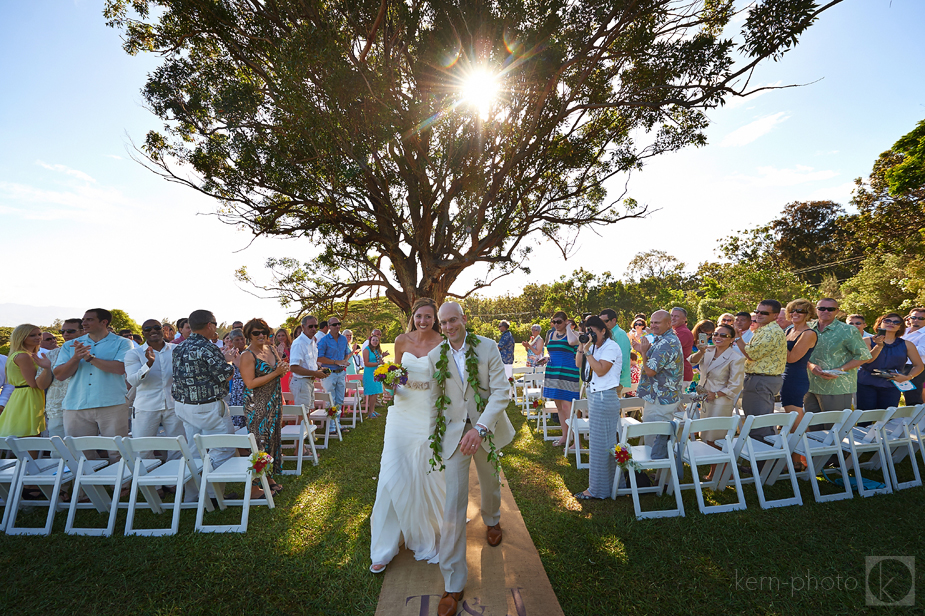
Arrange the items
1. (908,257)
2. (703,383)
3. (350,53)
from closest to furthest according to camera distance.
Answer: (703,383)
(350,53)
(908,257)

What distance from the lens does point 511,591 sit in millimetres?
3189

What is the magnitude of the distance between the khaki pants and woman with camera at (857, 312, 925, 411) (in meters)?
9.82

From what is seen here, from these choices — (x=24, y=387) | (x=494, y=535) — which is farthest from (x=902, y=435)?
(x=24, y=387)

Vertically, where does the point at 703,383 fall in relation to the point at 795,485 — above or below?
above

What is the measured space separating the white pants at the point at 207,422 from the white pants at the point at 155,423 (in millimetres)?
455

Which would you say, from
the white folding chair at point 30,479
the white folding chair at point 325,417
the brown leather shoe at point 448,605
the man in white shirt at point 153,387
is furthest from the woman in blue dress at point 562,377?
the white folding chair at point 30,479

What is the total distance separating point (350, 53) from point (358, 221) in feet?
17.1

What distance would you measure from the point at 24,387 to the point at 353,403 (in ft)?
16.1

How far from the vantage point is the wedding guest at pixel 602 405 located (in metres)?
4.62

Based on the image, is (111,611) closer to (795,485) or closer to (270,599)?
(270,599)

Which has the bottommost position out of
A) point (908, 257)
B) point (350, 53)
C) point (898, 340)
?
point (898, 340)

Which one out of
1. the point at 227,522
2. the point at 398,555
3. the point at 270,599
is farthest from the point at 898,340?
the point at 227,522

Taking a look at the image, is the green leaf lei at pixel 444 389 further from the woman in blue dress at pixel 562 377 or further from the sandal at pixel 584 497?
the woman in blue dress at pixel 562 377
